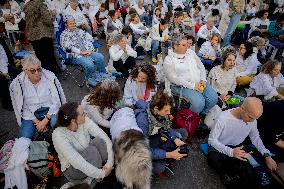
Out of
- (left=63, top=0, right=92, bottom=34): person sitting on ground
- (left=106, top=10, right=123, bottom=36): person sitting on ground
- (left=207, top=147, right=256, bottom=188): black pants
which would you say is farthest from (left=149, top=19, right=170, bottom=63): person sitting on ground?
(left=207, top=147, right=256, bottom=188): black pants

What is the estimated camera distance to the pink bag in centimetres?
412

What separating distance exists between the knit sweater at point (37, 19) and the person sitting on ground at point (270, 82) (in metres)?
4.54

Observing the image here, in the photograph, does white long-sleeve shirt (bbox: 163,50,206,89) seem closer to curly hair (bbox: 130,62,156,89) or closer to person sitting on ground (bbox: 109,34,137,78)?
curly hair (bbox: 130,62,156,89)

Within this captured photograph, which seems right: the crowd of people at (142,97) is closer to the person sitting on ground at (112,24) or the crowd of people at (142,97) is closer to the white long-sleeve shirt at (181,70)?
the white long-sleeve shirt at (181,70)

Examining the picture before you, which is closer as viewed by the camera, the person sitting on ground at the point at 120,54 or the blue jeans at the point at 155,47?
the person sitting on ground at the point at 120,54

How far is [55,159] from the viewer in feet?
10.5

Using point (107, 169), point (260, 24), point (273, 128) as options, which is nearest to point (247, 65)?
point (273, 128)

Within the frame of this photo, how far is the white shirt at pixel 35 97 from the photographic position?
3.55 metres

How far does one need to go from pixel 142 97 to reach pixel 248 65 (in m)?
3.16

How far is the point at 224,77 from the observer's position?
496 centimetres

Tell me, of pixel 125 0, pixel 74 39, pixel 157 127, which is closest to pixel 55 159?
pixel 157 127

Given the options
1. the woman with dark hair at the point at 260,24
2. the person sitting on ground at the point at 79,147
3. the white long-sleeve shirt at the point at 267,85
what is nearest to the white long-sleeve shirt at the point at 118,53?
the white long-sleeve shirt at the point at 267,85

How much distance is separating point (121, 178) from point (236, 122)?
5.72 ft

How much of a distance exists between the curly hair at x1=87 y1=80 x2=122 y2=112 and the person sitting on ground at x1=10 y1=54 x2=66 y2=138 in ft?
1.83
